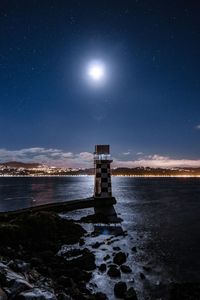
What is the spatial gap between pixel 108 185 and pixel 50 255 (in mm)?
9315

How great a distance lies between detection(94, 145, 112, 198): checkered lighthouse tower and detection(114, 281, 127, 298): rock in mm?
10445

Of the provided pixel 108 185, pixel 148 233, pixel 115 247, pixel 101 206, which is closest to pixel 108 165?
pixel 108 185

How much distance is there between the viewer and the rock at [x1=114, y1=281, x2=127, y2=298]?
791 centimetres

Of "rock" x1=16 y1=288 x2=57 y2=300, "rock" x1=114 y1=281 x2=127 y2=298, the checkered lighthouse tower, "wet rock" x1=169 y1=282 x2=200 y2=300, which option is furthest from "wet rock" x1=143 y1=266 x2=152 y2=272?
the checkered lighthouse tower

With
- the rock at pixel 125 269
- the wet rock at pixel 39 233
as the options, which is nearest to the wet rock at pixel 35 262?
the wet rock at pixel 39 233

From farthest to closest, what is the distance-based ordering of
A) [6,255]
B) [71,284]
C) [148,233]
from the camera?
1. [148,233]
2. [6,255]
3. [71,284]

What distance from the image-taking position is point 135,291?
8.25 metres

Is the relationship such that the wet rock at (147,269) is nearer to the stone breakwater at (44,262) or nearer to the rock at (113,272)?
the stone breakwater at (44,262)

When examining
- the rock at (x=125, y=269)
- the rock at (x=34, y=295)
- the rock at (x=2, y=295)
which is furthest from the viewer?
the rock at (x=125, y=269)

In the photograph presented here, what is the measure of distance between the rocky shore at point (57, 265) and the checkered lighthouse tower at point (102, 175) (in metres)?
4.55

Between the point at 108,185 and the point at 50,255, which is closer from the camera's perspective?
the point at 50,255

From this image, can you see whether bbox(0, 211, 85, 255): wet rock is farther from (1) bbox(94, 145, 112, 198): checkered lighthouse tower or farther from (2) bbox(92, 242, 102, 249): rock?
(1) bbox(94, 145, 112, 198): checkered lighthouse tower

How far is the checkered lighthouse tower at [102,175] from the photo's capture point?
1860cm

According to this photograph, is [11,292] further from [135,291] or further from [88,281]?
[135,291]
